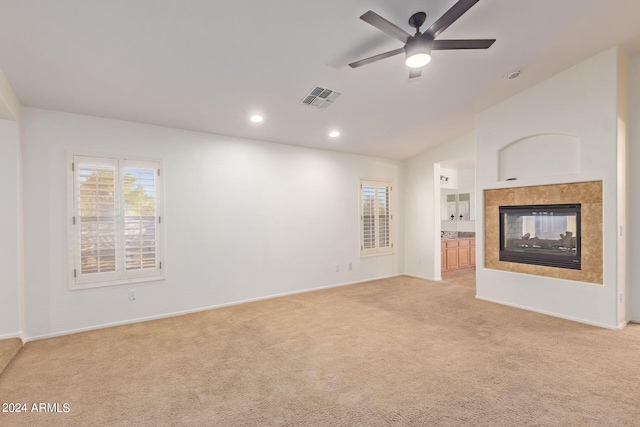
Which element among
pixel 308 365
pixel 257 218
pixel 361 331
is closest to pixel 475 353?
pixel 361 331

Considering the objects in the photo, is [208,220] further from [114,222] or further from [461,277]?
[461,277]

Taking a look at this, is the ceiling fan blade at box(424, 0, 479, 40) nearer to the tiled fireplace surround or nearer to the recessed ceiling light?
the recessed ceiling light

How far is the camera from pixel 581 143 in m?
3.75

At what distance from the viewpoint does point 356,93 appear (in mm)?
3727

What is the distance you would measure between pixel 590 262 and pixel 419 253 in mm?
3052

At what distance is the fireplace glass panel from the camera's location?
391 cm

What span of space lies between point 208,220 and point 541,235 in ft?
15.8

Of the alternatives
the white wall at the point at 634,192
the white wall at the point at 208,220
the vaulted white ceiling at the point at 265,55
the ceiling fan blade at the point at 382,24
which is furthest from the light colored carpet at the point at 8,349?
the white wall at the point at 634,192

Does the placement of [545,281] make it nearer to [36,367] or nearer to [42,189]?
[36,367]

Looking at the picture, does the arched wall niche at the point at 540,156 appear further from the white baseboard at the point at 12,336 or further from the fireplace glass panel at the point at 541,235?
the white baseboard at the point at 12,336

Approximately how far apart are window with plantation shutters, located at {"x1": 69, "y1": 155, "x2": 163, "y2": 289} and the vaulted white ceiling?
0.71 m

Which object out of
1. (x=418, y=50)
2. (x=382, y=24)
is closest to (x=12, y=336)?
(x=382, y=24)

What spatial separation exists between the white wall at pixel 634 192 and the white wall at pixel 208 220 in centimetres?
372

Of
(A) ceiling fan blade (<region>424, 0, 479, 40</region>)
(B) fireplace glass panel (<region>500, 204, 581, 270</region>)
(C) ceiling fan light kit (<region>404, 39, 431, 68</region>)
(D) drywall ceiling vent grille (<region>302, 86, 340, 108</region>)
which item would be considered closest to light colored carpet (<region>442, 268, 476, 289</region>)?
(B) fireplace glass panel (<region>500, 204, 581, 270</region>)
